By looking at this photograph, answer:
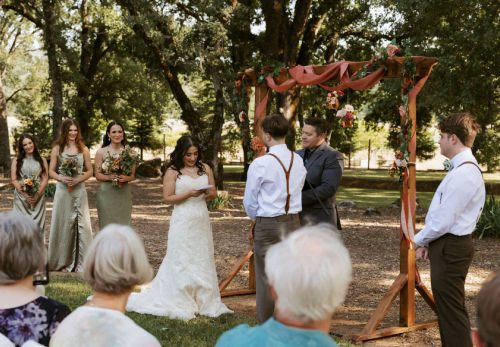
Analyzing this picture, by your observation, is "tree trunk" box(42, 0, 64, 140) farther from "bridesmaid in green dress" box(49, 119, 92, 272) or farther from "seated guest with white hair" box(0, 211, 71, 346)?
"seated guest with white hair" box(0, 211, 71, 346)

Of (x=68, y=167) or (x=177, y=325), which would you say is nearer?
(x=177, y=325)

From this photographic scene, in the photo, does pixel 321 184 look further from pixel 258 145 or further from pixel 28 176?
pixel 28 176

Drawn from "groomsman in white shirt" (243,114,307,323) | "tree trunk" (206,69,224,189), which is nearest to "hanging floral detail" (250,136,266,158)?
"groomsman in white shirt" (243,114,307,323)

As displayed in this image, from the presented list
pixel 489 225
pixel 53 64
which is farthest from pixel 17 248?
pixel 53 64

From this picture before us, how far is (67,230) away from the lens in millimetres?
9414

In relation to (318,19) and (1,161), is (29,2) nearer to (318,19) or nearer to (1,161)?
(1,161)

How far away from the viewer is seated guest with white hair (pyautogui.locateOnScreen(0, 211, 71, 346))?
2.72 metres

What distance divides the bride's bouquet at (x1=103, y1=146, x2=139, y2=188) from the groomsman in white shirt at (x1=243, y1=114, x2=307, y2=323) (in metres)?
3.28

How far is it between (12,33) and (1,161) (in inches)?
565

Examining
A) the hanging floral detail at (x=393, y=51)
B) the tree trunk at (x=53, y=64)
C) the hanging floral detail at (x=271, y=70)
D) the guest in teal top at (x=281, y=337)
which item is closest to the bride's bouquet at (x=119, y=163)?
the hanging floral detail at (x=271, y=70)

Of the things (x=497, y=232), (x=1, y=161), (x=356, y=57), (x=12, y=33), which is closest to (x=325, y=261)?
(x=497, y=232)

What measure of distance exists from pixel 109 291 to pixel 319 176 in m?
4.52

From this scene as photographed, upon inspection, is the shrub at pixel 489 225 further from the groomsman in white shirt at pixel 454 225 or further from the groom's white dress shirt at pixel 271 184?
the groomsman in white shirt at pixel 454 225

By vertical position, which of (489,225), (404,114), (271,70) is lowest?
(489,225)
